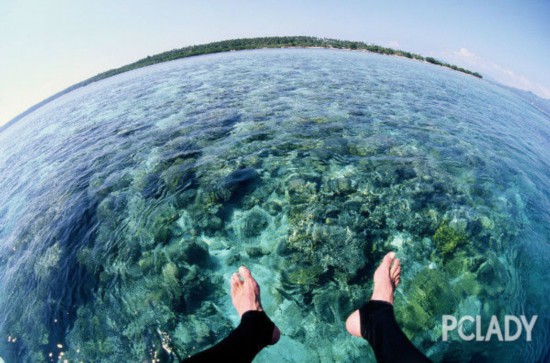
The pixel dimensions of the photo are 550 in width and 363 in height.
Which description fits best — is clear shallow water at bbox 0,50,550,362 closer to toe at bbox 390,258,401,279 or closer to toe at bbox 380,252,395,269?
toe at bbox 380,252,395,269

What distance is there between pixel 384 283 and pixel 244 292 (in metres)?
2.39

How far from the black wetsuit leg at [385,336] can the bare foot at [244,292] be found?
1629mm

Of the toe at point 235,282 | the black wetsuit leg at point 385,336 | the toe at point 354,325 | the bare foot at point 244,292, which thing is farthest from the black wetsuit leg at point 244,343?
the black wetsuit leg at point 385,336

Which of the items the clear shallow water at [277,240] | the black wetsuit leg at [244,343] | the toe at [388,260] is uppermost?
the black wetsuit leg at [244,343]

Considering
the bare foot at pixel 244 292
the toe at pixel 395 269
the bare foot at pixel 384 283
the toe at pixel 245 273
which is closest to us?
the bare foot at pixel 384 283

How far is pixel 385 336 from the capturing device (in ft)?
9.95

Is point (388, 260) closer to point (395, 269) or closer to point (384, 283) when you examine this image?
point (395, 269)

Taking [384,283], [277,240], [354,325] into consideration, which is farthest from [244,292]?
[384,283]

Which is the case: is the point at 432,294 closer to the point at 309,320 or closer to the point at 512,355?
the point at 512,355

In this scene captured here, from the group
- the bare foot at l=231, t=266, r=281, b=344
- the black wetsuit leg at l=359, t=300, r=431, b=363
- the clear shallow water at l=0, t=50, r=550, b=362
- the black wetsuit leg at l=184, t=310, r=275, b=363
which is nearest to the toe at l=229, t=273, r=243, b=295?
the bare foot at l=231, t=266, r=281, b=344

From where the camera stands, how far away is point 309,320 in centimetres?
419

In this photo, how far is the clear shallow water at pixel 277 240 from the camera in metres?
4.22

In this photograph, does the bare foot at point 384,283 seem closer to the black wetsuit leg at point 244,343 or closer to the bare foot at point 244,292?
the black wetsuit leg at point 244,343

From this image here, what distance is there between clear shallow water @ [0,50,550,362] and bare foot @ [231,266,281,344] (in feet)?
1.03
